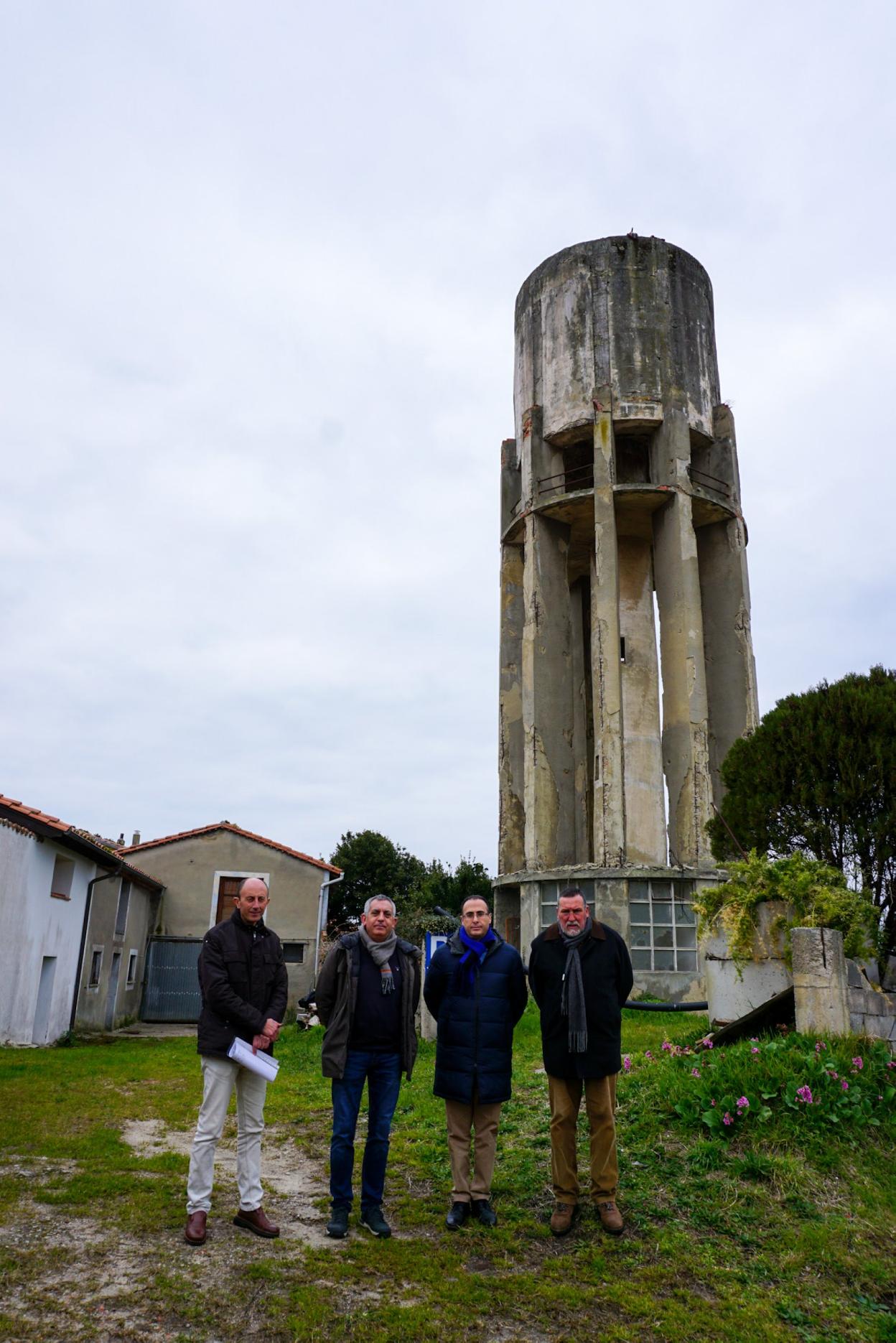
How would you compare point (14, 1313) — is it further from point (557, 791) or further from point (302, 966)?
point (302, 966)

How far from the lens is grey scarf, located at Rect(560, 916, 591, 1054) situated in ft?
18.4

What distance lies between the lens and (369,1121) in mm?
5500

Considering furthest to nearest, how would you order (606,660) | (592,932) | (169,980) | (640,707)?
(169,980) < (640,707) < (606,660) < (592,932)

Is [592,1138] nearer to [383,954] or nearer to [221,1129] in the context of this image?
[383,954]

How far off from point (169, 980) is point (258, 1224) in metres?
23.5

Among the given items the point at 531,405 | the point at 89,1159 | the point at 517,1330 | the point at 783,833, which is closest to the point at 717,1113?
the point at 517,1330

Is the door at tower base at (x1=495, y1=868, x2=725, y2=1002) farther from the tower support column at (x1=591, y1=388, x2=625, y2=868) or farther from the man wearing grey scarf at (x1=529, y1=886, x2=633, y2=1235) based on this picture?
the man wearing grey scarf at (x1=529, y1=886, x2=633, y2=1235)

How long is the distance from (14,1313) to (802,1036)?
6.07 meters

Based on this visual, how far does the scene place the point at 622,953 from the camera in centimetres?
600

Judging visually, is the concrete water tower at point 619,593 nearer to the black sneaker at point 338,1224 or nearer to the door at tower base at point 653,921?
the door at tower base at point 653,921

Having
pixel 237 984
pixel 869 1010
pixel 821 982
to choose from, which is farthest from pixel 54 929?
pixel 869 1010

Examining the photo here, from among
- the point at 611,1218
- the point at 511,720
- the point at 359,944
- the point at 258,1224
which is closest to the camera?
the point at 258,1224

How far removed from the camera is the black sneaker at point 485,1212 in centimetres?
546

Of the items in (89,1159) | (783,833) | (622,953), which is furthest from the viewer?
(783,833)
